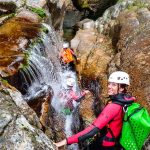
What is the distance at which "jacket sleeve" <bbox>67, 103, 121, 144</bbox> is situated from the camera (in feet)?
21.0

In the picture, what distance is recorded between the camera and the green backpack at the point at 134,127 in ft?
21.9

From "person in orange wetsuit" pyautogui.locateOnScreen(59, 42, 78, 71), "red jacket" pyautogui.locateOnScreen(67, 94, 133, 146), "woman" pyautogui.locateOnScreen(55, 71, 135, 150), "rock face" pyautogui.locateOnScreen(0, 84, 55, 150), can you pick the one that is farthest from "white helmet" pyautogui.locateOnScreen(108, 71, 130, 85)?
"person in orange wetsuit" pyautogui.locateOnScreen(59, 42, 78, 71)

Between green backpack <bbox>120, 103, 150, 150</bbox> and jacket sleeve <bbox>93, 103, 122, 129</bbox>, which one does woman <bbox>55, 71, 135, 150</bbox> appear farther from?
green backpack <bbox>120, 103, 150, 150</bbox>

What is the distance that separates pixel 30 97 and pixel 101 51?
20.0ft

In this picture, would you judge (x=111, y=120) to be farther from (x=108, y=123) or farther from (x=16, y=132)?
(x=16, y=132)

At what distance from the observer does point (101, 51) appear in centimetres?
1552

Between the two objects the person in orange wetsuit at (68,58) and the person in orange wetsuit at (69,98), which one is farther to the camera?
the person in orange wetsuit at (68,58)

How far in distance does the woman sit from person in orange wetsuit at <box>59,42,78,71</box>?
6.97 meters

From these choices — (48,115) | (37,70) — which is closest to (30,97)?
(48,115)

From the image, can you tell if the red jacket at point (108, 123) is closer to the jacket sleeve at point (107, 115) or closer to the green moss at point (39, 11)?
the jacket sleeve at point (107, 115)

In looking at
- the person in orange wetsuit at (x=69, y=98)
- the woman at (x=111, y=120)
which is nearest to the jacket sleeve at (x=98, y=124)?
the woman at (x=111, y=120)

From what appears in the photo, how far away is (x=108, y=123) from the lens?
6980 mm

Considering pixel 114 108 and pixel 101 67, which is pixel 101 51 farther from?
pixel 114 108

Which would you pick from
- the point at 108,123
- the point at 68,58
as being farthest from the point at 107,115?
the point at 68,58
